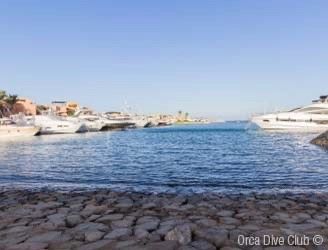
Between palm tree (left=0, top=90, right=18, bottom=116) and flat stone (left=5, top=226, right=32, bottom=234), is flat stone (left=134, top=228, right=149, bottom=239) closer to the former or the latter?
flat stone (left=5, top=226, right=32, bottom=234)

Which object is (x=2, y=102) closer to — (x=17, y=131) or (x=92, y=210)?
(x=17, y=131)

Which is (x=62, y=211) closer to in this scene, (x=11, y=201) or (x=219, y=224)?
(x=11, y=201)

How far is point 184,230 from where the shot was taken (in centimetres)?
645

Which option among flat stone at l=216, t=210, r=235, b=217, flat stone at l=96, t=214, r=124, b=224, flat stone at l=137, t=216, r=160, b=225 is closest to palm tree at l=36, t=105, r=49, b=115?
flat stone at l=96, t=214, r=124, b=224

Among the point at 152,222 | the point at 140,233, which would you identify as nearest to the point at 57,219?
the point at 152,222

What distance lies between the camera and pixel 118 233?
660cm

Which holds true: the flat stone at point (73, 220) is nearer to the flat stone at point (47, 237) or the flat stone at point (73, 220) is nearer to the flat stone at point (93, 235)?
the flat stone at point (47, 237)

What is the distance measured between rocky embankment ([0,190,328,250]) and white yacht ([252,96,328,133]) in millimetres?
72383

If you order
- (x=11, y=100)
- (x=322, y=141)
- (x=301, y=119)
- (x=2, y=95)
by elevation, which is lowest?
(x=322, y=141)

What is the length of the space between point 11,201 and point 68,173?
978cm

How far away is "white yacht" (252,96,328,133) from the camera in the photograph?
7881 centimetres

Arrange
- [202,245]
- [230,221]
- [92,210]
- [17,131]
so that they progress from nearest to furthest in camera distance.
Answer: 1. [202,245]
2. [230,221]
3. [92,210]
4. [17,131]

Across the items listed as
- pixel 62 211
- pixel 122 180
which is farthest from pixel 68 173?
pixel 62 211

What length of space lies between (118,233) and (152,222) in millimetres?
912
